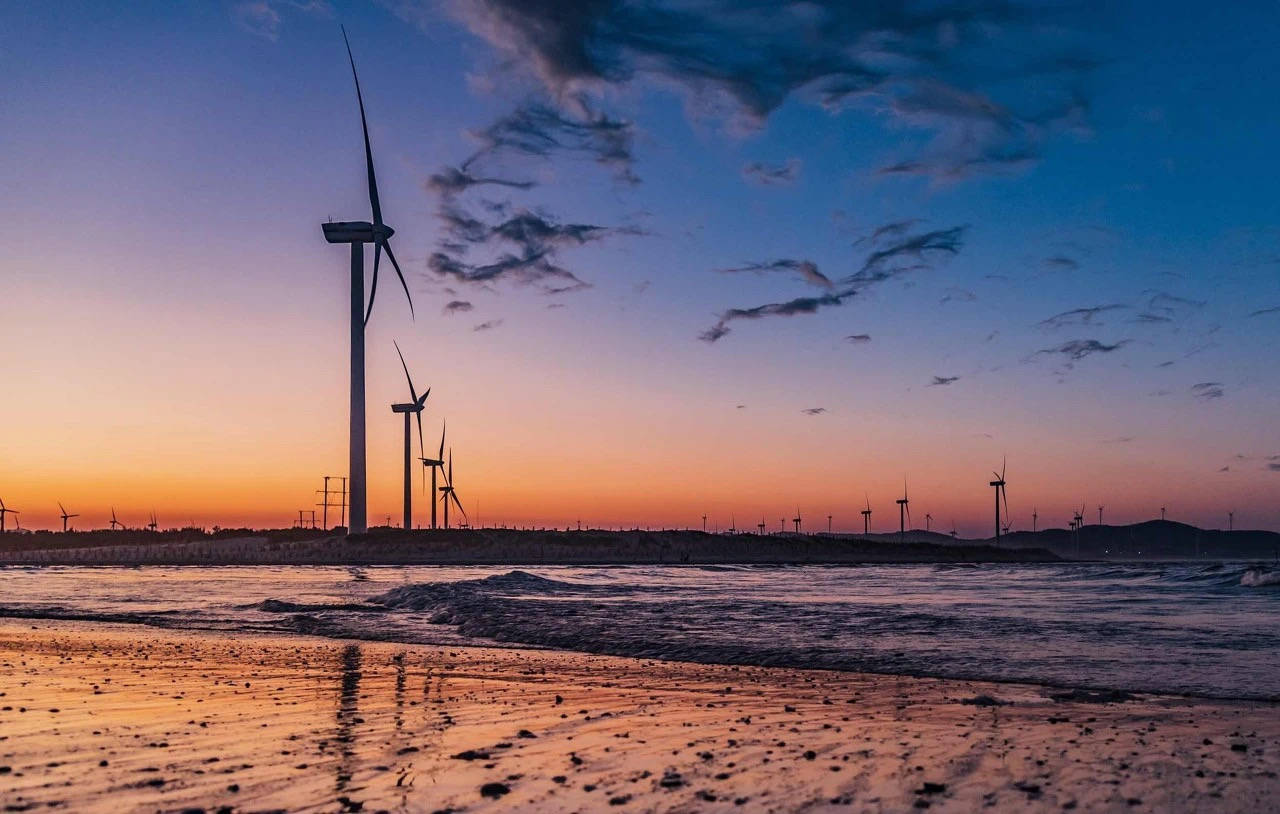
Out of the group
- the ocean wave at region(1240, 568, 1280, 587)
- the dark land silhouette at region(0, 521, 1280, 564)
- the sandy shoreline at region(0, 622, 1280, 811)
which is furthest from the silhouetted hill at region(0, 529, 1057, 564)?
the sandy shoreline at region(0, 622, 1280, 811)

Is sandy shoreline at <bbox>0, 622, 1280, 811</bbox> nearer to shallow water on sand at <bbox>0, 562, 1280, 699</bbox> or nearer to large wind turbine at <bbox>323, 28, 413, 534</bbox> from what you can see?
shallow water on sand at <bbox>0, 562, 1280, 699</bbox>

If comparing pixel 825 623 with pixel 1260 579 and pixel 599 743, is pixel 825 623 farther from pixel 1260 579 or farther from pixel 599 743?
pixel 1260 579

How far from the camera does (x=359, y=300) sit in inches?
4724

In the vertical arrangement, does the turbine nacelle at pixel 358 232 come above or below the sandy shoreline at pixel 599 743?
above

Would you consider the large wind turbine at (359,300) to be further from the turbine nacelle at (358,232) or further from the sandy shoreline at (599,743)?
the sandy shoreline at (599,743)

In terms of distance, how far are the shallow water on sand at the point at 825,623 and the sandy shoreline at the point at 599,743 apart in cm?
269

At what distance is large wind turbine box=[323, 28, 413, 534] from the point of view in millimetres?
114875

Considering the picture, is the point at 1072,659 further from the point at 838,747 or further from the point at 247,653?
the point at 247,653

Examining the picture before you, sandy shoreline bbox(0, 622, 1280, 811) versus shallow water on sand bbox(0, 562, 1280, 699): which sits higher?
sandy shoreline bbox(0, 622, 1280, 811)

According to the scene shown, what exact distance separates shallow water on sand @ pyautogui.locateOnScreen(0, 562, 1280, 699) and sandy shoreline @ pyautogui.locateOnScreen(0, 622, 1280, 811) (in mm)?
2687

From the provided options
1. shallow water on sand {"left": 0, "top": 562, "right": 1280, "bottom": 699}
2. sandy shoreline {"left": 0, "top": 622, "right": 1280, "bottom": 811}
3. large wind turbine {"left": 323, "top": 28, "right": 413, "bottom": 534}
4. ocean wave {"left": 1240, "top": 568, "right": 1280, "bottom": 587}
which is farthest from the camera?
large wind turbine {"left": 323, "top": 28, "right": 413, "bottom": 534}

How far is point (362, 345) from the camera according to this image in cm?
11556

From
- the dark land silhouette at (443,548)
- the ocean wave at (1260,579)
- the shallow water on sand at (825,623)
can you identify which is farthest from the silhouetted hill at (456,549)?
the ocean wave at (1260,579)

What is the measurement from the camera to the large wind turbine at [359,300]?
115 metres
